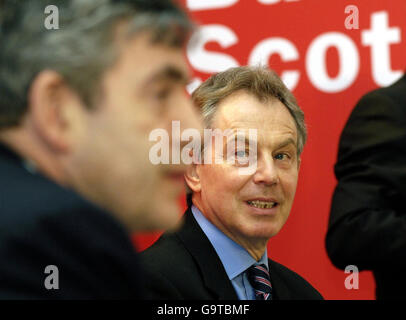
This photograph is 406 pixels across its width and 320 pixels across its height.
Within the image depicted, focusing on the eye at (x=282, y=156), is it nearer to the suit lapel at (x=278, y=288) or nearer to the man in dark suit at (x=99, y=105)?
the suit lapel at (x=278, y=288)

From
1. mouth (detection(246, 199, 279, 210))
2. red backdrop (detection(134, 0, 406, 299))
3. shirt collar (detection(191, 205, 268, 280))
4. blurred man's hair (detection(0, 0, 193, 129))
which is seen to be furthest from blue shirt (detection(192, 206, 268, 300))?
blurred man's hair (detection(0, 0, 193, 129))

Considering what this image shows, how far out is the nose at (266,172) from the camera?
1544 millimetres

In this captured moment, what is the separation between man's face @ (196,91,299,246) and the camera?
1541mm

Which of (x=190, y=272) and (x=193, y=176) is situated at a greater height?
(x=193, y=176)

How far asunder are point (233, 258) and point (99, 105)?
0.88 meters

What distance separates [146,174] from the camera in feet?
2.36

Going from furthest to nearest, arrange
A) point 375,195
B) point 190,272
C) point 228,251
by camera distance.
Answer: point 228,251, point 190,272, point 375,195

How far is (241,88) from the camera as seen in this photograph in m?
1.60

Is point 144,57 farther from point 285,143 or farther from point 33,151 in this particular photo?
point 285,143

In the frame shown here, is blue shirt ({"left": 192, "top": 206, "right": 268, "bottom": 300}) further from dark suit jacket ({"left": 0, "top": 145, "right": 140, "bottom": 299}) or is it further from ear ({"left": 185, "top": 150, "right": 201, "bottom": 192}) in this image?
dark suit jacket ({"left": 0, "top": 145, "right": 140, "bottom": 299})
